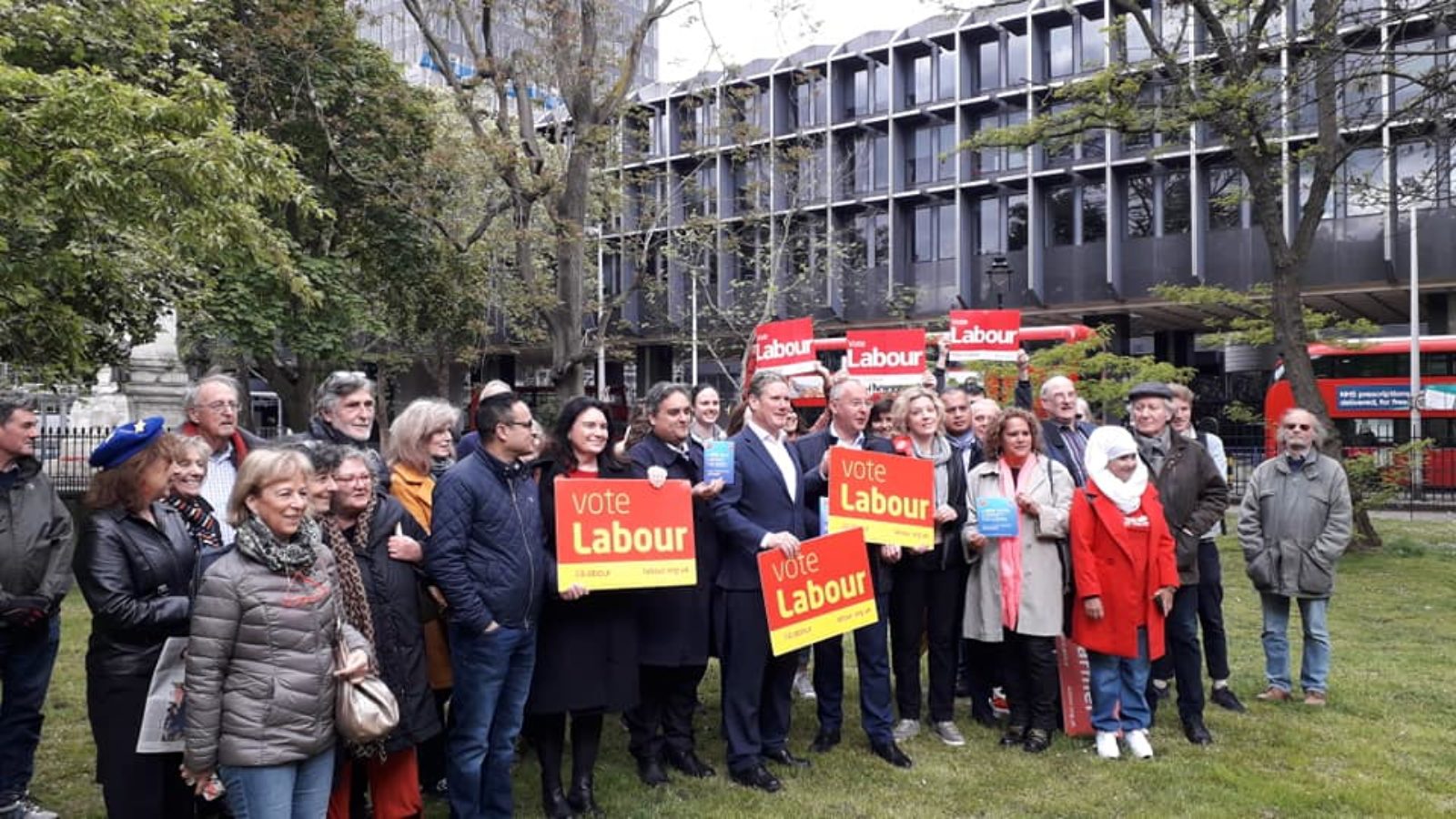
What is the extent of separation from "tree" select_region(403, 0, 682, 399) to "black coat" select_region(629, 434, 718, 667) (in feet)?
34.4

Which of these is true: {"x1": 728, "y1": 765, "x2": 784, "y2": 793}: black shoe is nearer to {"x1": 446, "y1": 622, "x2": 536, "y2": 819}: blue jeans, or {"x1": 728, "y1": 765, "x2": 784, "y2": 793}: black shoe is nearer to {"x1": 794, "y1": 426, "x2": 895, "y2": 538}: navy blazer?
{"x1": 446, "y1": 622, "x2": 536, "y2": 819}: blue jeans

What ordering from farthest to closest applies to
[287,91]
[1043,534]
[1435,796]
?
[287,91], [1043,534], [1435,796]

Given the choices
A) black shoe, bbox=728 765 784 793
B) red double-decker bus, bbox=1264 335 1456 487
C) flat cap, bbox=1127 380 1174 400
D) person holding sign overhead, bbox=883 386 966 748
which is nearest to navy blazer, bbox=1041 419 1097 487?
flat cap, bbox=1127 380 1174 400

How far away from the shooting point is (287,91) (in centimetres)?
1709

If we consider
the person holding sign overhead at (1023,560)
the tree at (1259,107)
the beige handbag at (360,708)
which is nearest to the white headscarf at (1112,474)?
the person holding sign overhead at (1023,560)

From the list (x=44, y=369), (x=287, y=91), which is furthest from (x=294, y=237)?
(x=44, y=369)

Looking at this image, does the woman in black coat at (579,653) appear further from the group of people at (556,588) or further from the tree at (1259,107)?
the tree at (1259,107)

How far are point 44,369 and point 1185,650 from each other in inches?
417

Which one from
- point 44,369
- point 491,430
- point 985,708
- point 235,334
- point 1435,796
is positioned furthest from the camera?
point 235,334

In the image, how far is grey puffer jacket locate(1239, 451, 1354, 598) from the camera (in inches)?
277

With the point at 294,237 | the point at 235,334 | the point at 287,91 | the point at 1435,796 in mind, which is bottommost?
the point at 1435,796

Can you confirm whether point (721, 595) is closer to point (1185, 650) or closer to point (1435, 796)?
point (1185, 650)

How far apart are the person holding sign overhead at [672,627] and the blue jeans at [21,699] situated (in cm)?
286

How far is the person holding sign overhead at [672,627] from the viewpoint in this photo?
220 inches
